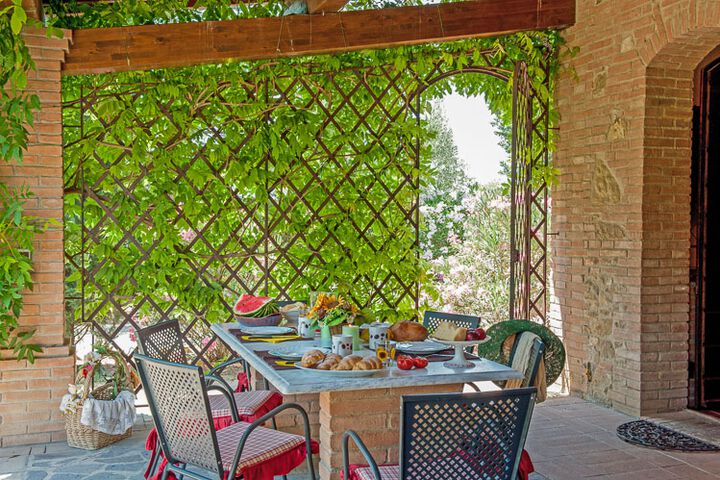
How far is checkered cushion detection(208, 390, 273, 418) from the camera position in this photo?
3484 mm

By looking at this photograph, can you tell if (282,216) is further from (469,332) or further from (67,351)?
(469,332)

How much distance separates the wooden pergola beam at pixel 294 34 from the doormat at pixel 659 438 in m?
2.77

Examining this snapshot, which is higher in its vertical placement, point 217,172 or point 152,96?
point 152,96

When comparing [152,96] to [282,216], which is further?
[282,216]

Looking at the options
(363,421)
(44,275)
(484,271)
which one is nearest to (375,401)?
(363,421)

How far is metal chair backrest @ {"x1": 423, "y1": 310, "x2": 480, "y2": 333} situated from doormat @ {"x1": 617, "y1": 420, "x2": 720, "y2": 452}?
4.26 feet

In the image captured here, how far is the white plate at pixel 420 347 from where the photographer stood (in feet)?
11.1

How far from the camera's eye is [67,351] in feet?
15.0

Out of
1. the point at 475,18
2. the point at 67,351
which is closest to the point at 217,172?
the point at 67,351

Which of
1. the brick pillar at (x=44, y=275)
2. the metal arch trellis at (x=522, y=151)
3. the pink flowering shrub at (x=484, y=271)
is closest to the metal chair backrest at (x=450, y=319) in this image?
the metal arch trellis at (x=522, y=151)

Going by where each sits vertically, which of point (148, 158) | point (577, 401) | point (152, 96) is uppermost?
point (152, 96)

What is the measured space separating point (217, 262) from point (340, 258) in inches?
34.6

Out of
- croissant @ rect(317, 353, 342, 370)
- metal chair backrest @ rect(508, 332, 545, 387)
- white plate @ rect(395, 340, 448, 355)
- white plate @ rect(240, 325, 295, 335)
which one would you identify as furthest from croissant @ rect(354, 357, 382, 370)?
white plate @ rect(240, 325, 295, 335)

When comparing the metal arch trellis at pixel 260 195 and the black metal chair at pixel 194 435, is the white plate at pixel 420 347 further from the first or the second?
the metal arch trellis at pixel 260 195
